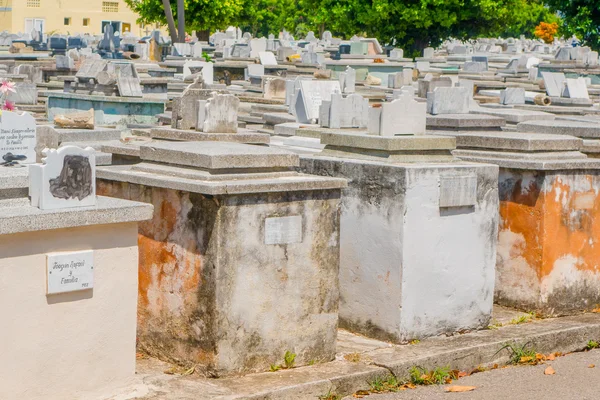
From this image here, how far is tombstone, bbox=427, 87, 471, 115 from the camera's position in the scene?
11070mm

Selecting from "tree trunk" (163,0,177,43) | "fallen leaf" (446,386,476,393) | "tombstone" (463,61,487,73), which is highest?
"tree trunk" (163,0,177,43)

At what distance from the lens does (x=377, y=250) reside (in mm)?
8008

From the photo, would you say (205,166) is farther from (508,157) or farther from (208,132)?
(508,157)

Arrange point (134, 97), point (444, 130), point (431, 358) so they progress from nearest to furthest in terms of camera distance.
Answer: point (431, 358)
point (444, 130)
point (134, 97)

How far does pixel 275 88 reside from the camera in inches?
672

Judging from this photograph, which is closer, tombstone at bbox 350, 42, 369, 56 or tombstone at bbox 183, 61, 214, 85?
tombstone at bbox 183, 61, 214, 85

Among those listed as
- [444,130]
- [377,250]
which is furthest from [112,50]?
[377,250]

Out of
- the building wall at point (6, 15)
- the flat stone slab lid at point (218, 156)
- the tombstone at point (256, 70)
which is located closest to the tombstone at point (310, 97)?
the flat stone slab lid at point (218, 156)

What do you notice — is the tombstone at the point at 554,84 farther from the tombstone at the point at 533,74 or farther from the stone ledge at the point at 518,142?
the tombstone at the point at 533,74

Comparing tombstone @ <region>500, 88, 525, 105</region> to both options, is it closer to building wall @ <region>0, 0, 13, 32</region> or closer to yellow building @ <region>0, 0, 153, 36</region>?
yellow building @ <region>0, 0, 153, 36</region>

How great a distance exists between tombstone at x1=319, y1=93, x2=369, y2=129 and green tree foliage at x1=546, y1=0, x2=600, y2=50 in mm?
28731

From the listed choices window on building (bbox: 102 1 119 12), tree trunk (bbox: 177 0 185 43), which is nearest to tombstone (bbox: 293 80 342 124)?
tree trunk (bbox: 177 0 185 43)

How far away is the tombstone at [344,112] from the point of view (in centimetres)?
1023

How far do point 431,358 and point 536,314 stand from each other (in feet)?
6.45
